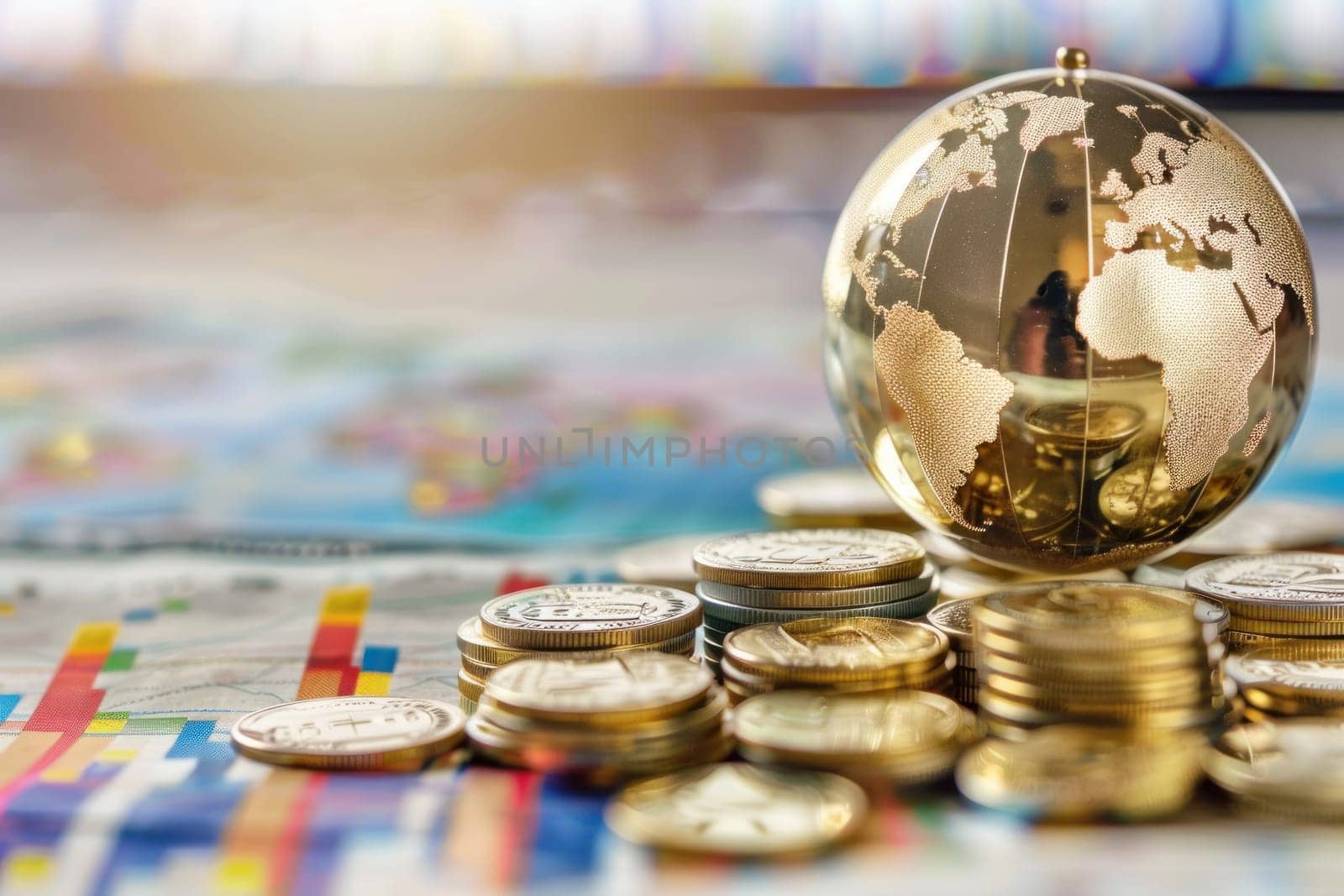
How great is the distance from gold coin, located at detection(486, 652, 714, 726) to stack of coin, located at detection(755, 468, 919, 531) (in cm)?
86

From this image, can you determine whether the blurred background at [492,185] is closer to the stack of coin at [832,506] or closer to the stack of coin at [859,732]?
the stack of coin at [832,506]

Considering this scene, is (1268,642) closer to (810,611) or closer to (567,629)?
(810,611)

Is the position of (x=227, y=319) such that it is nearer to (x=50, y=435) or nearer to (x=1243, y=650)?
(x=50, y=435)

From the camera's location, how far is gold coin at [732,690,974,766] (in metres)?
1.32

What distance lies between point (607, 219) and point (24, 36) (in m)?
1.47

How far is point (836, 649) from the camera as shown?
1540mm

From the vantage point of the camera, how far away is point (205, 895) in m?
1.15

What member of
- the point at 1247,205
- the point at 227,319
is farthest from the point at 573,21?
the point at 1247,205

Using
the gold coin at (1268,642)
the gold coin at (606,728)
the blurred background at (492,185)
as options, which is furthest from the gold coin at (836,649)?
the blurred background at (492,185)

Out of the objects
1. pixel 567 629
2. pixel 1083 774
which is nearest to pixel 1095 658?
pixel 1083 774

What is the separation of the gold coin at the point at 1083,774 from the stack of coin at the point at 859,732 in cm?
4

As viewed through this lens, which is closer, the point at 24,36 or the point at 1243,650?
the point at 1243,650

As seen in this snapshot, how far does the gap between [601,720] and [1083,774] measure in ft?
1.53

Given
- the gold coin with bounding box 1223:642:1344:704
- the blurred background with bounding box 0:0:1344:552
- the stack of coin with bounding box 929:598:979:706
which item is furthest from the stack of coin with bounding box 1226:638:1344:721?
the blurred background with bounding box 0:0:1344:552
